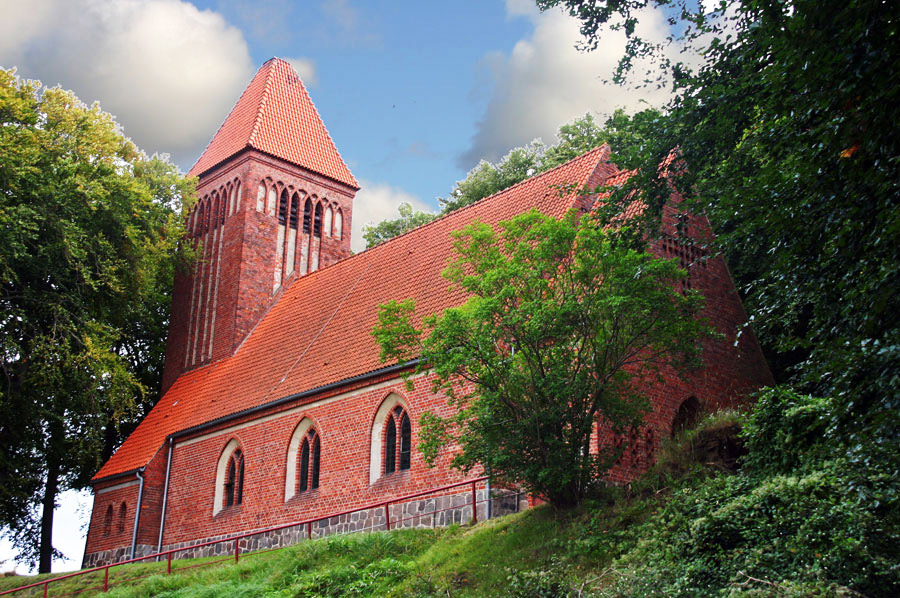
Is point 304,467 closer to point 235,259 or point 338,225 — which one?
point 235,259

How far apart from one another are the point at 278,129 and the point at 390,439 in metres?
15.3

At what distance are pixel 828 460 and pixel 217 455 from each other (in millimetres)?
16371

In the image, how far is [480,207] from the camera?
2200 cm

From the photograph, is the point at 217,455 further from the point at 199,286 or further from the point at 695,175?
the point at 695,175

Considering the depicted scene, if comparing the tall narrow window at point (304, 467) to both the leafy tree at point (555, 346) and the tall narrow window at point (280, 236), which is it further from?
the tall narrow window at point (280, 236)

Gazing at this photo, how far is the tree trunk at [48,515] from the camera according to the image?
26.5 m

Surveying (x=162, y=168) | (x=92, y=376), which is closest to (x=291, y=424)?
(x=92, y=376)

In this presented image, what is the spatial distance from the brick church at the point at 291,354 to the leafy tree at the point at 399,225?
308 centimetres

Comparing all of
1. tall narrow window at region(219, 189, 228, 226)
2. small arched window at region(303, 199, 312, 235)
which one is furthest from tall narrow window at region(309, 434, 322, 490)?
tall narrow window at region(219, 189, 228, 226)

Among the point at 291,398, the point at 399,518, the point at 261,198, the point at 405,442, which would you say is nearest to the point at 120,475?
the point at 291,398

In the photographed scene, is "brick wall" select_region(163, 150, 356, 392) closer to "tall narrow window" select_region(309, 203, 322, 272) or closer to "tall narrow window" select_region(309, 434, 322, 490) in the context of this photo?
"tall narrow window" select_region(309, 203, 322, 272)

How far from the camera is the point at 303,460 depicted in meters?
20.6

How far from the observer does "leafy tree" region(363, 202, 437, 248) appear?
33.2m

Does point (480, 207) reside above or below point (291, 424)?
above
